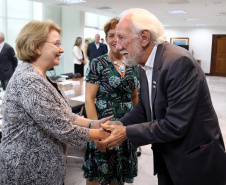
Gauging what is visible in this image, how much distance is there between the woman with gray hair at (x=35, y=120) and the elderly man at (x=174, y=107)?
1.28ft

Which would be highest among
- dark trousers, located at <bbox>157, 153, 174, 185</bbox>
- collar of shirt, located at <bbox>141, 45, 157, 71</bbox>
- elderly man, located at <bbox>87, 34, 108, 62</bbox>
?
elderly man, located at <bbox>87, 34, 108, 62</bbox>

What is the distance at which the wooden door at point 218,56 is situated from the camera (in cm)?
1609

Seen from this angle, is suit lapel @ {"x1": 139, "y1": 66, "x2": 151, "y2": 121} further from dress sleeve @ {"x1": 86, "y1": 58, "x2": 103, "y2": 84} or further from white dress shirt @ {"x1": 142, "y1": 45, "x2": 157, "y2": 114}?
dress sleeve @ {"x1": 86, "y1": 58, "x2": 103, "y2": 84}

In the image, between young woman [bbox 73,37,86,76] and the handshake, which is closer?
the handshake

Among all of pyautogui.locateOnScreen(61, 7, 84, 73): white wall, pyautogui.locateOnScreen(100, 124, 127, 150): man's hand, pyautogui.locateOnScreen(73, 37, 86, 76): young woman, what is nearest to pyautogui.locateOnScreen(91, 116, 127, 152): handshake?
pyautogui.locateOnScreen(100, 124, 127, 150): man's hand

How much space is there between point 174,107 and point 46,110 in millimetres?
675

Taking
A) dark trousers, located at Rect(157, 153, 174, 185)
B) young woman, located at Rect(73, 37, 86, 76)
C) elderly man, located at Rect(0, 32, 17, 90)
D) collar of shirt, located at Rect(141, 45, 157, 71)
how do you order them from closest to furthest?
collar of shirt, located at Rect(141, 45, 157, 71), dark trousers, located at Rect(157, 153, 174, 185), elderly man, located at Rect(0, 32, 17, 90), young woman, located at Rect(73, 37, 86, 76)

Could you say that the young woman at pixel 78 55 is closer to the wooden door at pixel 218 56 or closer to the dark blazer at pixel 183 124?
the dark blazer at pixel 183 124

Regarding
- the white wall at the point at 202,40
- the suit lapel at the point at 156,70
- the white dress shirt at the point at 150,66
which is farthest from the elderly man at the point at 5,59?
the white wall at the point at 202,40

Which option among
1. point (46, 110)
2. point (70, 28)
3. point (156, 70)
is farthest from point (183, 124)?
point (70, 28)

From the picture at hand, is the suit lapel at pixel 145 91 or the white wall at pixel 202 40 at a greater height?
the white wall at pixel 202 40

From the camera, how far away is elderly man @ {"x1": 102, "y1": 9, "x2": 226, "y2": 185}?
4.20ft

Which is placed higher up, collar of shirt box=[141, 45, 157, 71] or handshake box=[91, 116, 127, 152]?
collar of shirt box=[141, 45, 157, 71]

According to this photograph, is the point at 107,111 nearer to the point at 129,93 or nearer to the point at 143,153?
the point at 129,93
